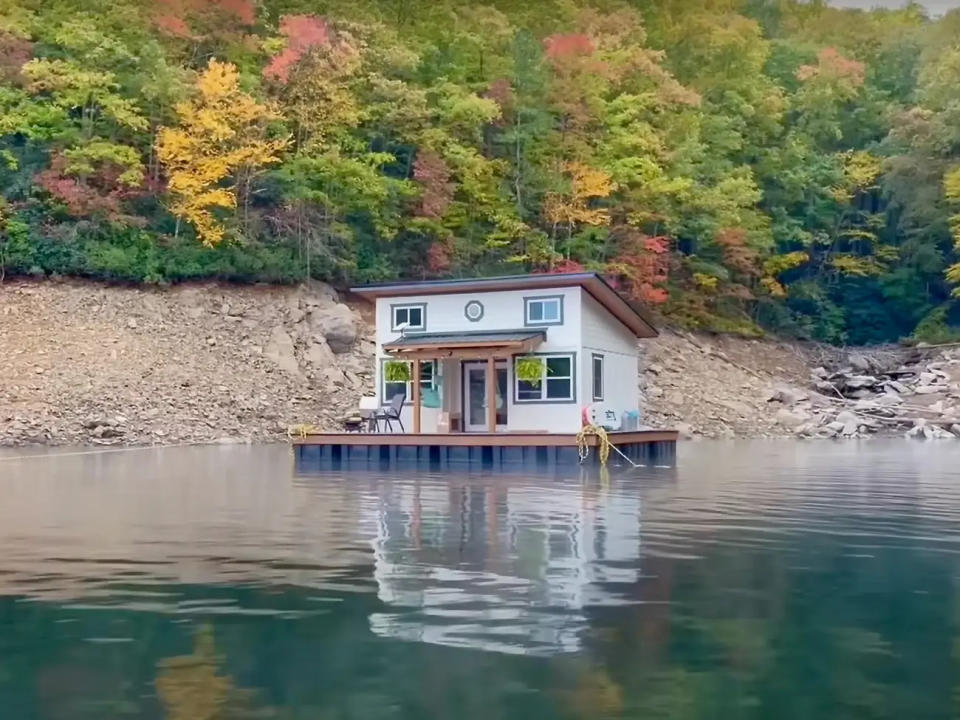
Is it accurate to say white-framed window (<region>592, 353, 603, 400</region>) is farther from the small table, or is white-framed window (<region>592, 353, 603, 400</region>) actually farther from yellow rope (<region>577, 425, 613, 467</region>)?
the small table

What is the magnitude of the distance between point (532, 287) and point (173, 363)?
1449cm

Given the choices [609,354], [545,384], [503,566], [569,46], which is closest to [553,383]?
[545,384]

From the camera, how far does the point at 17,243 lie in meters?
36.8

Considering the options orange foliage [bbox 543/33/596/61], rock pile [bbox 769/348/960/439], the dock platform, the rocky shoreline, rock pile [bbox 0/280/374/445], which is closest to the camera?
the dock platform

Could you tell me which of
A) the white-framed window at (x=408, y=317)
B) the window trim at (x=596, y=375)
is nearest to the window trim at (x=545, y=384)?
the window trim at (x=596, y=375)

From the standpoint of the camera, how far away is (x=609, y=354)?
28.0m

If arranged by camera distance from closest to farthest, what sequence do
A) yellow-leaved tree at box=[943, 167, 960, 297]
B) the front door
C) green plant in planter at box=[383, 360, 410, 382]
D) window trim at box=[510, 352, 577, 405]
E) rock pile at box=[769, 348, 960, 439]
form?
window trim at box=[510, 352, 577, 405] < the front door < green plant in planter at box=[383, 360, 410, 382] < rock pile at box=[769, 348, 960, 439] < yellow-leaved tree at box=[943, 167, 960, 297]

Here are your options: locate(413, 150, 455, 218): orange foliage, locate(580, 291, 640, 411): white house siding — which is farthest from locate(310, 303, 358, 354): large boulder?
locate(580, 291, 640, 411): white house siding

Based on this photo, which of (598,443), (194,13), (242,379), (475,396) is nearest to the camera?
(598,443)

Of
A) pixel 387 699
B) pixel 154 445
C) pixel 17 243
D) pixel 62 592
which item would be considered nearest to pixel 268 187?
pixel 17 243

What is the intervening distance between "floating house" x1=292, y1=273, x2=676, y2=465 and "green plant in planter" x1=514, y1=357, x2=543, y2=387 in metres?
0.03

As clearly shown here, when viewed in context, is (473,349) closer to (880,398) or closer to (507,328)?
(507,328)

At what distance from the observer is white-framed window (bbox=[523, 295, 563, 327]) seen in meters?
26.2

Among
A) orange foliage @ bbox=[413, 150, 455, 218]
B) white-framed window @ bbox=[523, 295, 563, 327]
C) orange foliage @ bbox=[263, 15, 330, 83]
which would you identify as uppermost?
orange foliage @ bbox=[263, 15, 330, 83]
